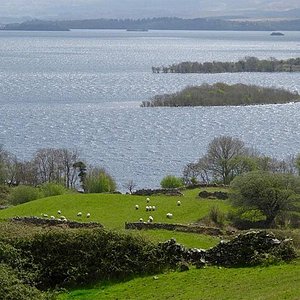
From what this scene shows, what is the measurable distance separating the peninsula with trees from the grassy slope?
9692 cm

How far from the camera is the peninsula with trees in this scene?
14738cm

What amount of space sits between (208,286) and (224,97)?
131132 millimetres

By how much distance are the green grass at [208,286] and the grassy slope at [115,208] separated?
13.9 meters

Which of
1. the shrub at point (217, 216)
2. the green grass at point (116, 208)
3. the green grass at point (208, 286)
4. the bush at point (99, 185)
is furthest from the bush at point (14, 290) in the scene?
the bush at point (99, 185)

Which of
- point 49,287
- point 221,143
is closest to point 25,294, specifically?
point 49,287

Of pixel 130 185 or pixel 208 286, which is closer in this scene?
pixel 208 286

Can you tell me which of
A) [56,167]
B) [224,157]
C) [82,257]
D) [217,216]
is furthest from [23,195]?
[82,257]

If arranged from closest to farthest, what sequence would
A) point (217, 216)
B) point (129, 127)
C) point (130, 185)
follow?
point (217, 216)
point (130, 185)
point (129, 127)

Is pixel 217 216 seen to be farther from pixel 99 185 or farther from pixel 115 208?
pixel 99 185

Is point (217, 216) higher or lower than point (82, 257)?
lower

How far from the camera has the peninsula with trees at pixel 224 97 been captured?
484ft

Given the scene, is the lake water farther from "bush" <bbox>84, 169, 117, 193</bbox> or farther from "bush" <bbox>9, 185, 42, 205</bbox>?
"bush" <bbox>9, 185, 42, 205</bbox>

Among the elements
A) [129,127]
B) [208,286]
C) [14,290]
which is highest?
[14,290]

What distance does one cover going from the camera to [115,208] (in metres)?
44.5
